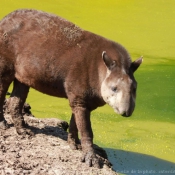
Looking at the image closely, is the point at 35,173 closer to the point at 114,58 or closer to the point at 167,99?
the point at 114,58

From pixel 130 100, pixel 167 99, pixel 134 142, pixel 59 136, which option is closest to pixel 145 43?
pixel 167 99

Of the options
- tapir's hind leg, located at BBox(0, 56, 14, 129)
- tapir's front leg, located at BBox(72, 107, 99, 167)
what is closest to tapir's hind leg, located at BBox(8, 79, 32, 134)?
tapir's hind leg, located at BBox(0, 56, 14, 129)

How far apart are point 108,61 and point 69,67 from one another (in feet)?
1.28

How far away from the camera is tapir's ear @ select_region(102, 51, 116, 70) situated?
17.8 feet

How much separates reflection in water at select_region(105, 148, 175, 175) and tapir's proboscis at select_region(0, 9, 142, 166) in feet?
2.46

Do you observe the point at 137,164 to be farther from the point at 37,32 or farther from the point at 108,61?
the point at 37,32

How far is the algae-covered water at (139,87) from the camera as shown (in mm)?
6836

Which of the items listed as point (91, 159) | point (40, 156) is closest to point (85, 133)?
point (91, 159)

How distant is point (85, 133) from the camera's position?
18.7ft

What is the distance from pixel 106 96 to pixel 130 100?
0.78ft

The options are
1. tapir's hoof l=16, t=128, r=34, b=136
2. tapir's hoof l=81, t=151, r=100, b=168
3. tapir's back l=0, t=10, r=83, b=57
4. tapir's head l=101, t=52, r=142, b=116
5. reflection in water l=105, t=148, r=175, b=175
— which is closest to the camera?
tapir's head l=101, t=52, r=142, b=116

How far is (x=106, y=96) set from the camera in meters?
5.46

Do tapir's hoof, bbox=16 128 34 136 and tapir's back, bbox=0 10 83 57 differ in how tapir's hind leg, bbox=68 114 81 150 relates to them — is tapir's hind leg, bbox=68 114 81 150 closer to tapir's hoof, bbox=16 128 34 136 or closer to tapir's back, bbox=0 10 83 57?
tapir's hoof, bbox=16 128 34 136

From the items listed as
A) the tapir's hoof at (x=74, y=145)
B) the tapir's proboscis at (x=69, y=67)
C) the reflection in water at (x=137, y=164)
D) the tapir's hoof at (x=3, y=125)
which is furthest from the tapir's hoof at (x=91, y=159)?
the tapir's hoof at (x=3, y=125)
